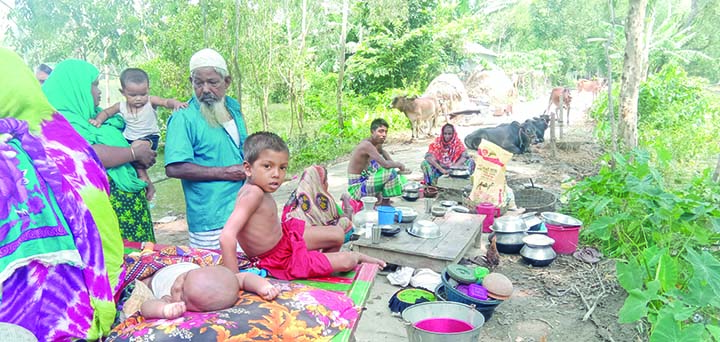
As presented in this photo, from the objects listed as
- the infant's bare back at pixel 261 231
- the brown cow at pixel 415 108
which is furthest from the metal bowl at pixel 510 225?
the brown cow at pixel 415 108

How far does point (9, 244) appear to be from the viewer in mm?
1465

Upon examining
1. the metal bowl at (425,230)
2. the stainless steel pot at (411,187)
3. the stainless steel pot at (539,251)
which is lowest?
the stainless steel pot at (539,251)

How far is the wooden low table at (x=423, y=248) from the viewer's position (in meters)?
4.08

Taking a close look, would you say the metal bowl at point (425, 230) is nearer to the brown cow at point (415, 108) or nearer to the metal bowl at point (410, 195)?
the metal bowl at point (410, 195)

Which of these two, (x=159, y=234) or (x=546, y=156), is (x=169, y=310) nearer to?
(x=159, y=234)

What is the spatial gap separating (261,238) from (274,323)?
0.87m

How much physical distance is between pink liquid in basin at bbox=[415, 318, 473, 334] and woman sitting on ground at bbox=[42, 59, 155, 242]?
6.42ft

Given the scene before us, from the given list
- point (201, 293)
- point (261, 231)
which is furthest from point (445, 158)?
point (201, 293)

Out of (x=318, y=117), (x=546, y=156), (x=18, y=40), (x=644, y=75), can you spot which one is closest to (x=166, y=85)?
(x=18, y=40)

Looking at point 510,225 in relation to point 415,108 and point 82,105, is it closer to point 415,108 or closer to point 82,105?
point 82,105

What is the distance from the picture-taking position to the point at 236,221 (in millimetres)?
2406

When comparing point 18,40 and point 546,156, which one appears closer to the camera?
point 546,156

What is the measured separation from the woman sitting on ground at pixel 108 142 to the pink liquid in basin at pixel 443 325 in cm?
196

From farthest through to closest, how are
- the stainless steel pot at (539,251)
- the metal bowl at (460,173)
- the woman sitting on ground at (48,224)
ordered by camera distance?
the metal bowl at (460,173), the stainless steel pot at (539,251), the woman sitting on ground at (48,224)
